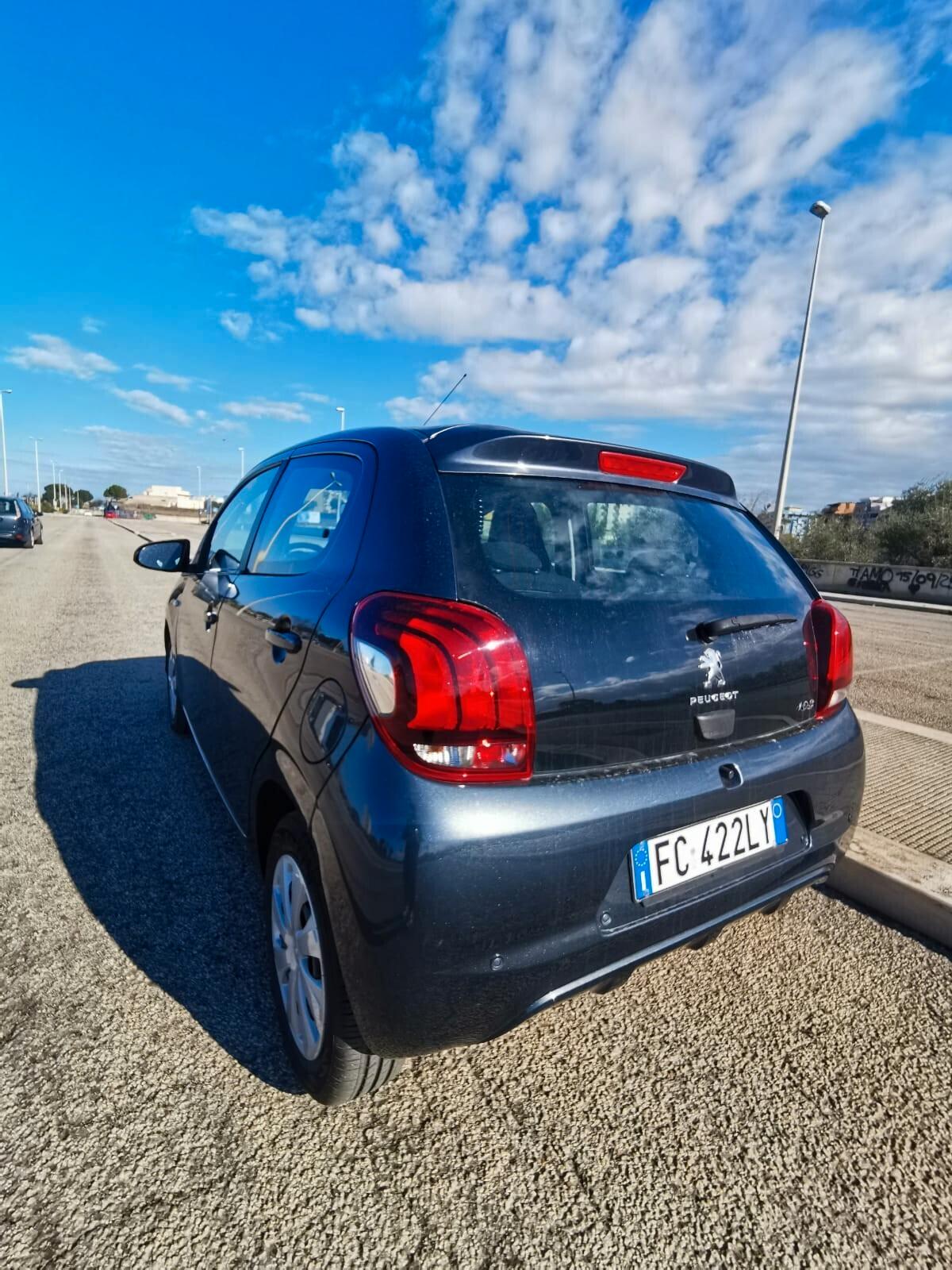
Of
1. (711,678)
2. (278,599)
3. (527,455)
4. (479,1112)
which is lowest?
(479,1112)

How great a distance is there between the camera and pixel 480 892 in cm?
139

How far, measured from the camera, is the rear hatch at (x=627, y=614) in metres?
1.54

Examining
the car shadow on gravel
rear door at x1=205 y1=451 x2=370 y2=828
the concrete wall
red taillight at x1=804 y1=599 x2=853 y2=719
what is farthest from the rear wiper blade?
the concrete wall

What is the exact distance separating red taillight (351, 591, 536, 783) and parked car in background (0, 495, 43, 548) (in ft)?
81.0

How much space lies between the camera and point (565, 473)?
6.10 feet

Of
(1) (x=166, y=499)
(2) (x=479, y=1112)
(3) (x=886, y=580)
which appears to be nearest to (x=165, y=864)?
(2) (x=479, y=1112)

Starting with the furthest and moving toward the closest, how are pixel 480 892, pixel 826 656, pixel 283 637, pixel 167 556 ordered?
pixel 167 556 < pixel 826 656 < pixel 283 637 < pixel 480 892

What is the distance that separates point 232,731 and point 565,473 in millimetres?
1492

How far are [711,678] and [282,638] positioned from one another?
117 centimetres

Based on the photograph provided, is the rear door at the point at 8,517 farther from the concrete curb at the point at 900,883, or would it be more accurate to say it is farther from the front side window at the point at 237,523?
the concrete curb at the point at 900,883

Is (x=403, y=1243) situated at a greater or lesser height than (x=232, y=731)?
lesser

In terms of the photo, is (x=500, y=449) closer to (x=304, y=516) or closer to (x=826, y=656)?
(x=304, y=516)

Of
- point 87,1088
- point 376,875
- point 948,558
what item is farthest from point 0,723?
point 948,558

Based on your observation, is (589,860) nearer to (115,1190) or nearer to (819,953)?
(115,1190)
